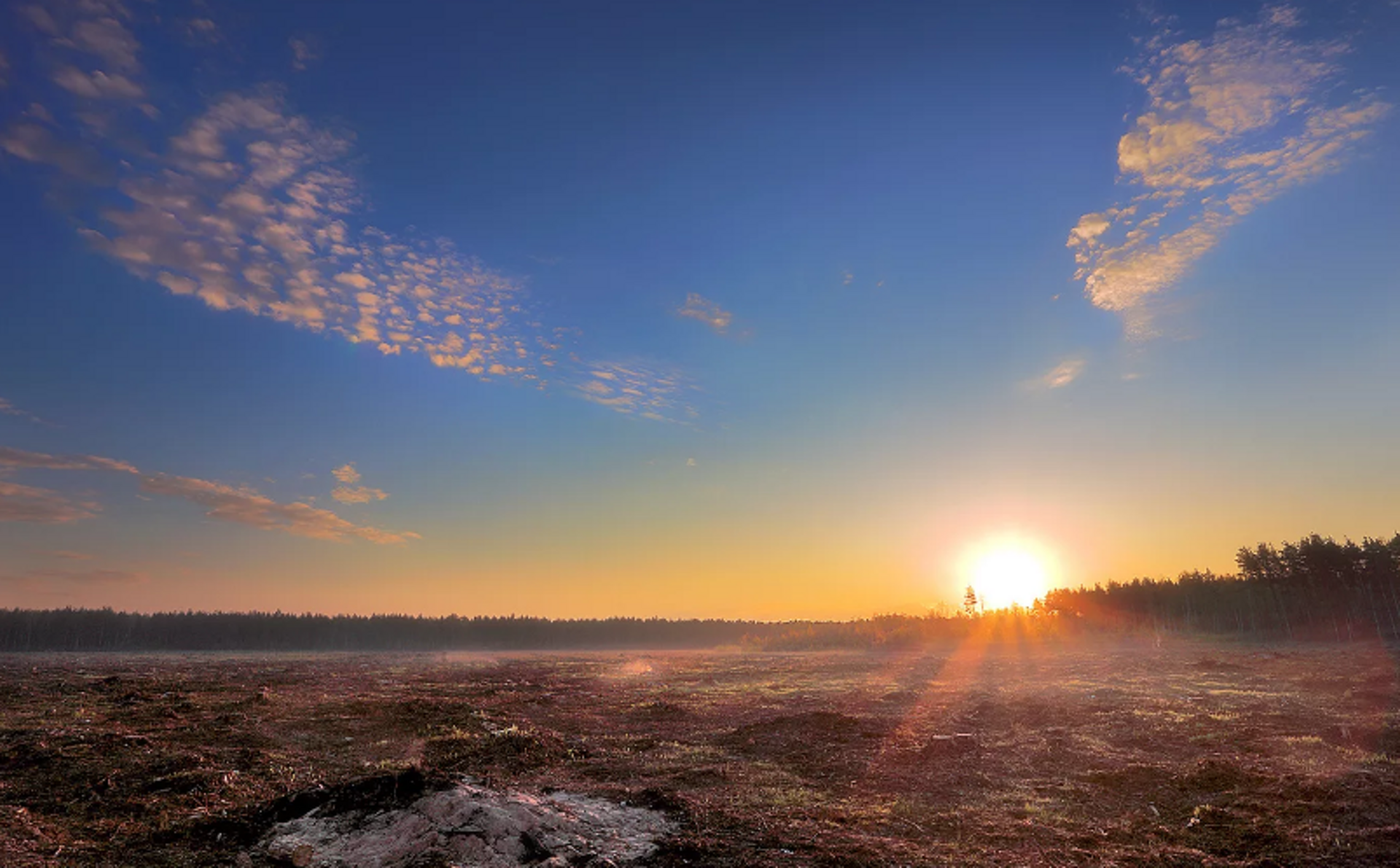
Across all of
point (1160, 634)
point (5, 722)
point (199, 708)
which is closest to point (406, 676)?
point (199, 708)

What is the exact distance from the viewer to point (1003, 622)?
97125 mm

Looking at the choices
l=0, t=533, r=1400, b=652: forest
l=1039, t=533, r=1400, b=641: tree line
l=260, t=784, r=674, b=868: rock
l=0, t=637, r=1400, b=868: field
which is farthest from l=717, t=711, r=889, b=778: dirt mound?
l=1039, t=533, r=1400, b=641: tree line

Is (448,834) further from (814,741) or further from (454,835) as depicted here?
(814,741)

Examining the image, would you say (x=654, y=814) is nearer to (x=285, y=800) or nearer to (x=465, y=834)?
(x=465, y=834)

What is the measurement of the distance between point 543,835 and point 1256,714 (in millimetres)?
26988

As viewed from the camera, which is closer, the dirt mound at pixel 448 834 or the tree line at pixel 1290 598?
the dirt mound at pixel 448 834

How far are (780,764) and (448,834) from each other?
10.3m

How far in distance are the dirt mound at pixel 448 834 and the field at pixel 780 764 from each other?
424mm

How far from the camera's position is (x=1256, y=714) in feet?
75.1

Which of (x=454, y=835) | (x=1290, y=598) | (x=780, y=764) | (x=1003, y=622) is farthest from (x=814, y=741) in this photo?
(x=1290, y=598)

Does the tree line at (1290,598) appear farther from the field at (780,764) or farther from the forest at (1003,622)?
the field at (780,764)

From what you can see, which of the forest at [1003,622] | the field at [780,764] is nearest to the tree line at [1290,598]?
the forest at [1003,622]

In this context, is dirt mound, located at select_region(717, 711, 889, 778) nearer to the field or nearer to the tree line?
the field

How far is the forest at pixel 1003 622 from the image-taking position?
80938 mm
